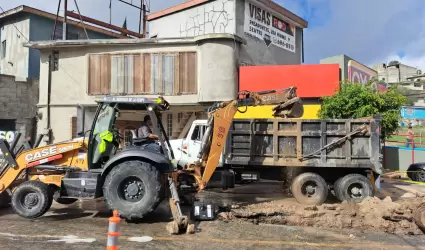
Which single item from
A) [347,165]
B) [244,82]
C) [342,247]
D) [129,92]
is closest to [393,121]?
[347,165]

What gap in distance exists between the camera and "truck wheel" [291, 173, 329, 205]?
911 cm

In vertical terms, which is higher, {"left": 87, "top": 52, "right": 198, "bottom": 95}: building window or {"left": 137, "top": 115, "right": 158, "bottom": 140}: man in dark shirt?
{"left": 87, "top": 52, "right": 198, "bottom": 95}: building window

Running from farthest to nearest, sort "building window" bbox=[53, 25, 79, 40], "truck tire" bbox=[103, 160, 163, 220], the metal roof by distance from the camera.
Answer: "building window" bbox=[53, 25, 79, 40] → the metal roof → "truck tire" bbox=[103, 160, 163, 220]

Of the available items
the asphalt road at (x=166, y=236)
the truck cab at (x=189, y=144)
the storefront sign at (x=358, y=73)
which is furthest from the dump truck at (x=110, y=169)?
the storefront sign at (x=358, y=73)

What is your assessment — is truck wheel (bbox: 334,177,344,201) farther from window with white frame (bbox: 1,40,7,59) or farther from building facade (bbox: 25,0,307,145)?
window with white frame (bbox: 1,40,7,59)

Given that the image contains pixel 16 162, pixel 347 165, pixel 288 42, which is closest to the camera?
pixel 16 162

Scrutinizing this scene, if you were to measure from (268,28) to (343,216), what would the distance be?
14118mm

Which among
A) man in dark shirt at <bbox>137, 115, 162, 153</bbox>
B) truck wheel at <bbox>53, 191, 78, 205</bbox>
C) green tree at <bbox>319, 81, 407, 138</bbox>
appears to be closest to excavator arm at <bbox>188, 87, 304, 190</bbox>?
man in dark shirt at <bbox>137, 115, 162, 153</bbox>

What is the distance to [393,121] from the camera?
12.8 metres

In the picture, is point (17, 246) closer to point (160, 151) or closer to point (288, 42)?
point (160, 151)

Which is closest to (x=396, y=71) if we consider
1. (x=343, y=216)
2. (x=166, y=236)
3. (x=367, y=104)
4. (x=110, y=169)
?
(x=367, y=104)

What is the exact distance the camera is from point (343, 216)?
23.8 ft

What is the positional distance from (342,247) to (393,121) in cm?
854

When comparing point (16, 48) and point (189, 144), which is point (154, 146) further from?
point (16, 48)
